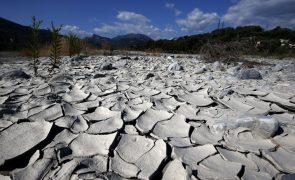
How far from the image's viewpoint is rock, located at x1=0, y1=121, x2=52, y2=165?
4.44 feet

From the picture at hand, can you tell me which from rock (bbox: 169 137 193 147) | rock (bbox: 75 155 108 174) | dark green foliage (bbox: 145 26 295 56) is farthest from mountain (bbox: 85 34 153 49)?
rock (bbox: 75 155 108 174)

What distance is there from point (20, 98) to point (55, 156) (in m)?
1.23

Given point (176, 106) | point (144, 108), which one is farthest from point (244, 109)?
point (144, 108)

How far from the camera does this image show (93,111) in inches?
80.0

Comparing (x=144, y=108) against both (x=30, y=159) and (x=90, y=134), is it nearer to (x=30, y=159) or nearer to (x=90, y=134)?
(x=90, y=134)

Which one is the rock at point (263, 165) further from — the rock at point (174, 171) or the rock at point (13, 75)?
the rock at point (13, 75)

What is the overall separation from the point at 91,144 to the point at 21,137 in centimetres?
47

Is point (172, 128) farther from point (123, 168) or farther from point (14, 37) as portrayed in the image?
point (14, 37)

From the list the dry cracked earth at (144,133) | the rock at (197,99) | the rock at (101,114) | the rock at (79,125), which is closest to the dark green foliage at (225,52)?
the dry cracked earth at (144,133)

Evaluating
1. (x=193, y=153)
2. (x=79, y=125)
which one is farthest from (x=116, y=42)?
(x=193, y=153)

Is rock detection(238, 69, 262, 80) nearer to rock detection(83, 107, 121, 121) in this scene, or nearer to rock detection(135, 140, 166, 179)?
rock detection(83, 107, 121, 121)

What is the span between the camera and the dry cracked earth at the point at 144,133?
1.25 meters

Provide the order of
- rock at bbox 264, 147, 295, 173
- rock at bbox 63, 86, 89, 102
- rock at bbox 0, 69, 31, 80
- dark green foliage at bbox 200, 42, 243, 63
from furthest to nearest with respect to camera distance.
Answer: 1. dark green foliage at bbox 200, 42, 243, 63
2. rock at bbox 0, 69, 31, 80
3. rock at bbox 63, 86, 89, 102
4. rock at bbox 264, 147, 295, 173

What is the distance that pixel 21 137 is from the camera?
4.91 ft
